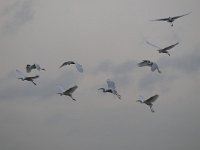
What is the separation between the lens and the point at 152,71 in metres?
89.9

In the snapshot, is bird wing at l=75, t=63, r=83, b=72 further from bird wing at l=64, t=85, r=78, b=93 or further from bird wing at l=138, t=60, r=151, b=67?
bird wing at l=138, t=60, r=151, b=67

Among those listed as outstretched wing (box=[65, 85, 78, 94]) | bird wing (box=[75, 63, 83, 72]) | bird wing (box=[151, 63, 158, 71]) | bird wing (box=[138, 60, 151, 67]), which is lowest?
outstretched wing (box=[65, 85, 78, 94])

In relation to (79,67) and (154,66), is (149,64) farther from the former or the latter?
(79,67)

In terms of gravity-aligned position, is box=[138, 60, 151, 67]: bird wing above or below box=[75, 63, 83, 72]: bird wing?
above

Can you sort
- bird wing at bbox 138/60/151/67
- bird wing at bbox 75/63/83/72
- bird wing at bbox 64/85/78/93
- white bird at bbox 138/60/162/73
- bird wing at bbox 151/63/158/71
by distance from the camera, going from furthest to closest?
bird wing at bbox 138/60/151/67, white bird at bbox 138/60/162/73, bird wing at bbox 151/63/158/71, bird wing at bbox 64/85/78/93, bird wing at bbox 75/63/83/72

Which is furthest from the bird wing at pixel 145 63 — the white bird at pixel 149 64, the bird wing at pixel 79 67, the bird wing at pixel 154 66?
the bird wing at pixel 79 67

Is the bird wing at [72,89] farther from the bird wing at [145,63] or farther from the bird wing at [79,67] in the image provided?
the bird wing at [145,63]

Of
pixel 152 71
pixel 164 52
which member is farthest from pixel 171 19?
pixel 152 71

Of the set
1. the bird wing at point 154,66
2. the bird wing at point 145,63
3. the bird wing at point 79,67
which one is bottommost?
the bird wing at point 79,67

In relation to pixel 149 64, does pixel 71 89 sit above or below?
below

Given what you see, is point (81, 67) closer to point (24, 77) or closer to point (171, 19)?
point (24, 77)

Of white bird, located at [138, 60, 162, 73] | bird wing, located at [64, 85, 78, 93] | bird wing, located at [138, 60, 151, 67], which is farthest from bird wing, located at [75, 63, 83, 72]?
bird wing, located at [138, 60, 151, 67]

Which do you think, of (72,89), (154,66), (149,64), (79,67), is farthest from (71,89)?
(149,64)

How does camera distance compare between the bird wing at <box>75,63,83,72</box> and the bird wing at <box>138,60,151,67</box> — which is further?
the bird wing at <box>138,60,151,67</box>
